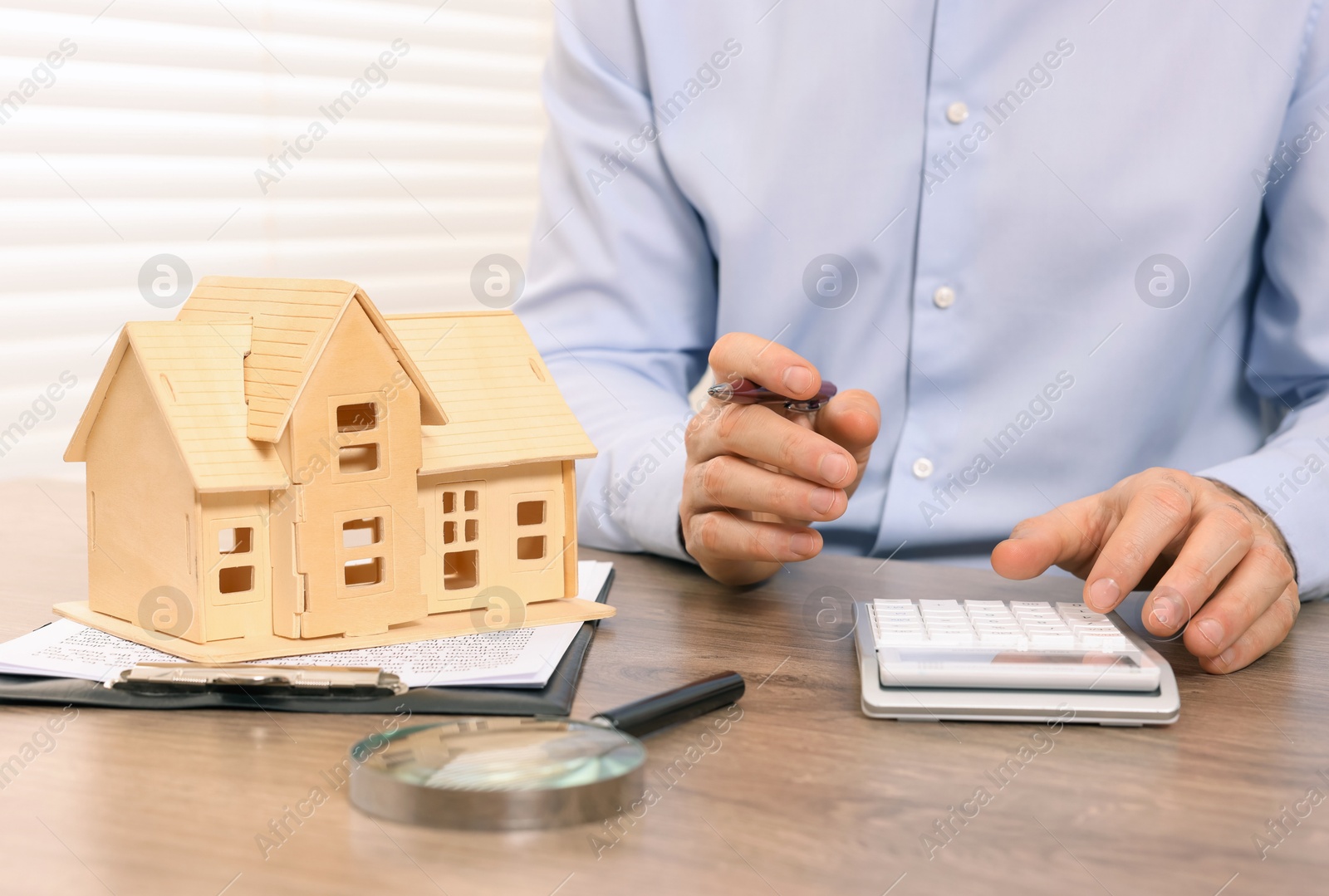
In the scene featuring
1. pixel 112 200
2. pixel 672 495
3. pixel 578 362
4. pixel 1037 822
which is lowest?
pixel 1037 822

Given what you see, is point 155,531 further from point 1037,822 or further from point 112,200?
point 112,200

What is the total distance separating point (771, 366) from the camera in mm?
805

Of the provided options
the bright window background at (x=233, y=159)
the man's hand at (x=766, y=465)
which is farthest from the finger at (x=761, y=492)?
the bright window background at (x=233, y=159)

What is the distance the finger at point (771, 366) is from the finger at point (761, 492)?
0.23ft

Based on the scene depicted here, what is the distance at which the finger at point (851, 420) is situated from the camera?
2.78ft

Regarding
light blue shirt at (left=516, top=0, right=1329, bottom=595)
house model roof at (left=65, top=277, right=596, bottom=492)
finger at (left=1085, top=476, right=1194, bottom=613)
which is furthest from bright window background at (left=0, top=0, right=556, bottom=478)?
finger at (left=1085, top=476, right=1194, bottom=613)

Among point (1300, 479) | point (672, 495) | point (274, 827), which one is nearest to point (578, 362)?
point (672, 495)

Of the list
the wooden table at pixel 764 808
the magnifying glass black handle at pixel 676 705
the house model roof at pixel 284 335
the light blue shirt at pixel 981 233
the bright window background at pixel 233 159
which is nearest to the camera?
the wooden table at pixel 764 808

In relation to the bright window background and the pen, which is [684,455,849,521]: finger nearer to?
the pen

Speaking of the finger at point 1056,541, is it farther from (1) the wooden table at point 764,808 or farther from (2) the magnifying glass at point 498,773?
(2) the magnifying glass at point 498,773

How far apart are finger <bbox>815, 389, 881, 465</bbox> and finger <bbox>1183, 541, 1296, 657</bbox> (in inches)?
10.3

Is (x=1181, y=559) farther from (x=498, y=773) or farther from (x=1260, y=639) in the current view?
(x=498, y=773)

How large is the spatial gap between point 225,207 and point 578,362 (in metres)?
0.83

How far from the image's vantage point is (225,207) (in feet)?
5.79
